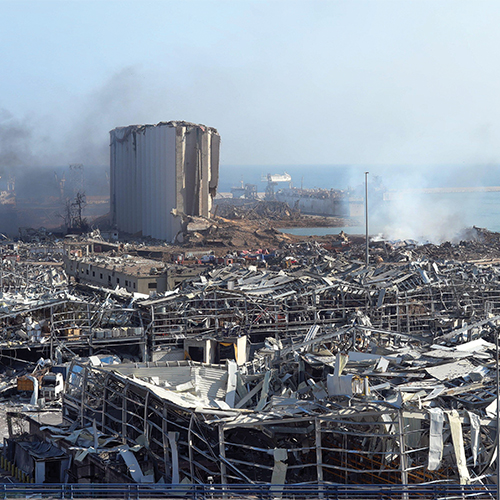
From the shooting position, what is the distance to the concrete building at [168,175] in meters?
52.2

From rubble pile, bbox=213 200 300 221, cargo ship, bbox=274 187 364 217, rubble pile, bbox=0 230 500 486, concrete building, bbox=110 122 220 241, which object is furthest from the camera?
cargo ship, bbox=274 187 364 217

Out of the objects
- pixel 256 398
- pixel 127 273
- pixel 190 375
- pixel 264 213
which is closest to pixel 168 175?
pixel 264 213

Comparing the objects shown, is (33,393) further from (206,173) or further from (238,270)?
(206,173)

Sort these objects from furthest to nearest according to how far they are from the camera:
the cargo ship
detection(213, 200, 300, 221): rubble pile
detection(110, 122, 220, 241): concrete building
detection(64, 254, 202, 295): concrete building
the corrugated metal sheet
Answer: the cargo ship < detection(213, 200, 300, 221): rubble pile < detection(110, 122, 220, 241): concrete building < detection(64, 254, 202, 295): concrete building < the corrugated metal sheet

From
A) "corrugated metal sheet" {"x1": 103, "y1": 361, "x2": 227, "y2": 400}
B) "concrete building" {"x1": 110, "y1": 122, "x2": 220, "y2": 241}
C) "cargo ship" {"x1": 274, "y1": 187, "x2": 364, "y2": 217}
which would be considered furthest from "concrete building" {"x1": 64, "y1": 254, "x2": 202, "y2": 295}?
"cargo ship" {"x1": 274, "y1": 187, "x2": 364, "y2": 217}

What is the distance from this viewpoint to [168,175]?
5281cm

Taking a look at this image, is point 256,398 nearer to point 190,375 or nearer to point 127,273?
point 190,375

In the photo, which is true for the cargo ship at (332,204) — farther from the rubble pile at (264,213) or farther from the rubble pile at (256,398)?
the rubble pile at (256,398)

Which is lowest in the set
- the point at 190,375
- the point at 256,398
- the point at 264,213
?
the point at 264,213

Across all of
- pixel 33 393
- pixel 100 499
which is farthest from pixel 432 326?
pixel 100 499

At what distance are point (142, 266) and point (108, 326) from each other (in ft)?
34.7

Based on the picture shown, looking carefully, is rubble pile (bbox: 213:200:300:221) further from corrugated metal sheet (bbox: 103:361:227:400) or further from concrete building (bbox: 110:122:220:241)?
corrugated metal sheet (bbox: 103:361:227:400)

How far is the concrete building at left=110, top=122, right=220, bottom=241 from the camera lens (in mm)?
52188

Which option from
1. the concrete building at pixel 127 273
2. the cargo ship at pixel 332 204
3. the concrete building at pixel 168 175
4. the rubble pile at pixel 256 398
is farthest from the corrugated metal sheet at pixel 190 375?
the cargo ship at pixel 332 204
